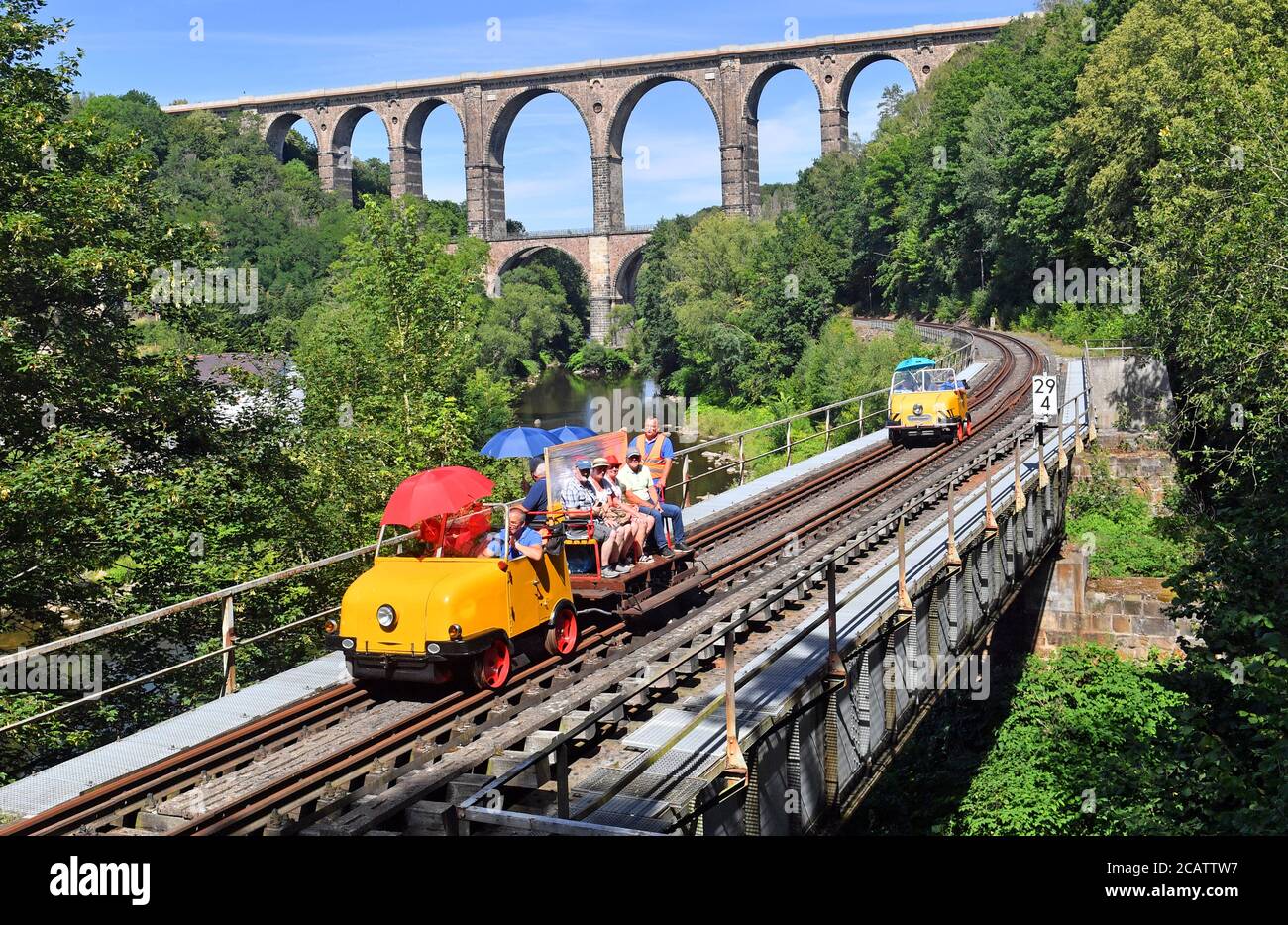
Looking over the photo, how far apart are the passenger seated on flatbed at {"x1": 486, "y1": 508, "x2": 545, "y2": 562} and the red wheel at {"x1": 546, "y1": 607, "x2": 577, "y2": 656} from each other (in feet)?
2.07

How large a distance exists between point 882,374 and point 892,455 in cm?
2336

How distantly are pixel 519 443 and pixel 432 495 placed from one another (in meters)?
1.88

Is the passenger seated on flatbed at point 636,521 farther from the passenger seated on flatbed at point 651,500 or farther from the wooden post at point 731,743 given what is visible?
the wooden post at point 731,743

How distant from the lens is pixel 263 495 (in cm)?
1773

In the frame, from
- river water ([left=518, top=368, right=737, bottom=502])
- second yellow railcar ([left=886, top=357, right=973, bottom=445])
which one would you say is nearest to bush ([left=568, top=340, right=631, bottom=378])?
river water ([left=518, top=368, right=737, bottom=502])

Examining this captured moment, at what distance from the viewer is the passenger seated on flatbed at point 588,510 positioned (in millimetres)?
10477

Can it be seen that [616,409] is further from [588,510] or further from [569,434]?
[588,510]

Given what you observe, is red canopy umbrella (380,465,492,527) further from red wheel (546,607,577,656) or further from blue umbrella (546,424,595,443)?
blue umbrella (546,424,595,443)

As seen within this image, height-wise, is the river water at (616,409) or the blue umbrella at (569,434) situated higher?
the blue umbrella at (569,434)

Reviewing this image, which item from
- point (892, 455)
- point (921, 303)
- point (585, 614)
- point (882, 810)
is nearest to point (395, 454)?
point (892, 455)

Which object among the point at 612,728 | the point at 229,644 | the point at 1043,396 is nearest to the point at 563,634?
the point at 612,728

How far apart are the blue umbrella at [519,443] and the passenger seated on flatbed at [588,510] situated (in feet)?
1.21

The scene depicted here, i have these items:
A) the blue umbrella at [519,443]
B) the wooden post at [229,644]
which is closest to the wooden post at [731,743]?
the wooden post at [229,644]

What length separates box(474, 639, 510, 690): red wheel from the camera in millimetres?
8719
